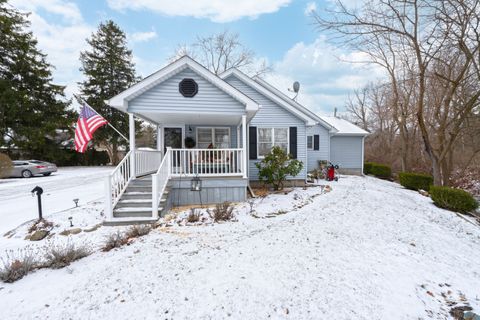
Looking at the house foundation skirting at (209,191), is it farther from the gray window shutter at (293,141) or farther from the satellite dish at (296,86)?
the satellite dish at (296,86)

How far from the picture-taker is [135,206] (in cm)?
588

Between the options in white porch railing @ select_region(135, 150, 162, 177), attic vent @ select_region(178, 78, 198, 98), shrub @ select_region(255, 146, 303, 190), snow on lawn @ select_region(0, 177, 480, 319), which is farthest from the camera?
shrub @ select_region(255, 146, 303, 190)

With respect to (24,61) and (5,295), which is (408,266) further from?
(24,61)

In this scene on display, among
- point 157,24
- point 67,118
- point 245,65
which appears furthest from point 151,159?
point 67,118

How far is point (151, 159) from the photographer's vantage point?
28.1ft

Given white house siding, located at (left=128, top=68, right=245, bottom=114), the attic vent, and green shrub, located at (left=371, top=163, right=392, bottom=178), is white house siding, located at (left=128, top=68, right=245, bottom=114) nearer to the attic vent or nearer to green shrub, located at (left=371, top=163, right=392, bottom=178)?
the attic vent

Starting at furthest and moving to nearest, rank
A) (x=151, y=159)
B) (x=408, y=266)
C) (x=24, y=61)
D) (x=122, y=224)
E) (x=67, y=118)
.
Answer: (x=67, y=118) → (x=24, y=61) → (x=151, y=159) → (x=122, y=224) → (x=408, y=266)

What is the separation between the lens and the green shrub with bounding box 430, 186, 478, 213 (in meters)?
7.62

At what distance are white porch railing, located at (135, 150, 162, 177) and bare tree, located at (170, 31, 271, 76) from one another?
52.3 ft

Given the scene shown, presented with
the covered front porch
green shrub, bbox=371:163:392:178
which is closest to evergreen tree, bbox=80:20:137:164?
the covered front porch

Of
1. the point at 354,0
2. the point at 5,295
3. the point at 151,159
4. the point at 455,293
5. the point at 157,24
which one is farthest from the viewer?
the point at 157,24

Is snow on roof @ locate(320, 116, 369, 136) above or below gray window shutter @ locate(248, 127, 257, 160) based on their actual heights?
above

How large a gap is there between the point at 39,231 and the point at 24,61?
24.3m

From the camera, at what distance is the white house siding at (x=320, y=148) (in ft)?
47.1
